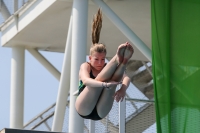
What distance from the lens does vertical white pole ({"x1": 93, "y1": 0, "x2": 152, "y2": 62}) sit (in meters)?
16.7

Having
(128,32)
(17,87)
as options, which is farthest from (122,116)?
(17,87)

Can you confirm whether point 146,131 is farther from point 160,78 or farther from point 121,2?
point 121,2

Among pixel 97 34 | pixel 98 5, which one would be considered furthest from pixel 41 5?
pixel 97 34

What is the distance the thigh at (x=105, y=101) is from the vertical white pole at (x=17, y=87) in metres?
11.1

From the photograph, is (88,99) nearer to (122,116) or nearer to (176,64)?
(176,64)

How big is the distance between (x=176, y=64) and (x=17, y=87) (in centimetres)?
895

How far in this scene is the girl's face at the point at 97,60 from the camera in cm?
1026

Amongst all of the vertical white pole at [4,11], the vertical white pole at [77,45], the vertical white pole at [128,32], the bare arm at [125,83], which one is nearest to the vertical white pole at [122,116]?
the vertical white pole at [77,45]

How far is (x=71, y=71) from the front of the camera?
17.2 metres

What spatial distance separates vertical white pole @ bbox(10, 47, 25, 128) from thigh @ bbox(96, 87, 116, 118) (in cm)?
1112

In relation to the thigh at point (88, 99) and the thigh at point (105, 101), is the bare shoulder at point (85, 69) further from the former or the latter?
the thigh at point (105, 101)

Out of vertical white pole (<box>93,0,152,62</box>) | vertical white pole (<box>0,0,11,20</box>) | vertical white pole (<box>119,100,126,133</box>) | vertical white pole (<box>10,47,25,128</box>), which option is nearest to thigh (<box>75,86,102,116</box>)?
vertical white pole (<box>119,100,126,133</box>)

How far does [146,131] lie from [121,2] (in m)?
3.97

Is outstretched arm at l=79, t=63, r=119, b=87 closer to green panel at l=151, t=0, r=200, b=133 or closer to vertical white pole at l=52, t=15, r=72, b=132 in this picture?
green panel at l=151, t=0, r=200, b=133
